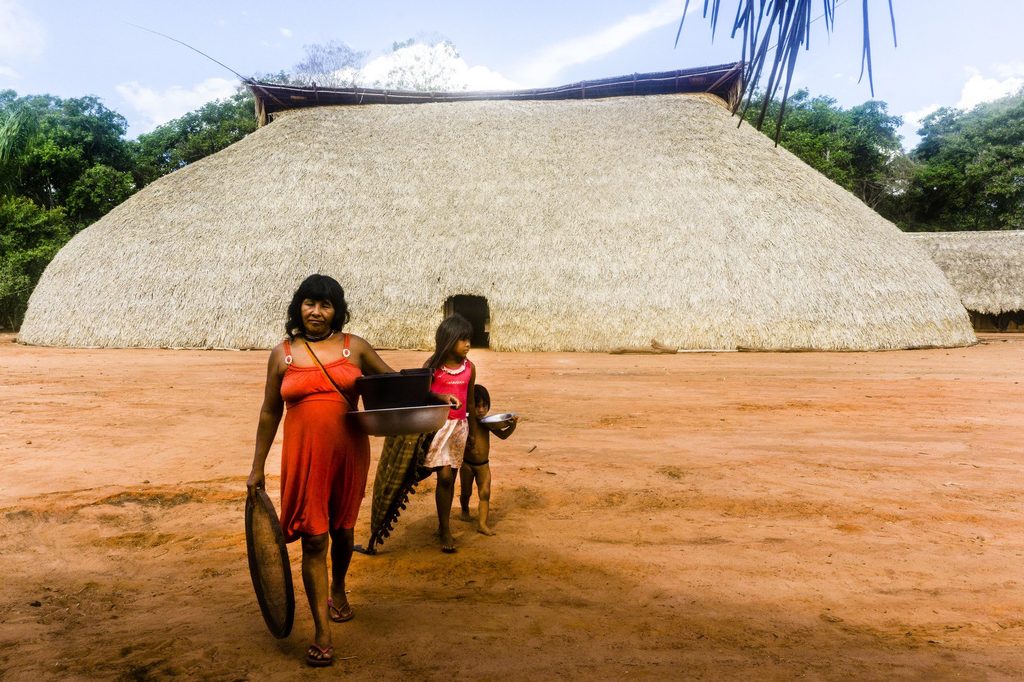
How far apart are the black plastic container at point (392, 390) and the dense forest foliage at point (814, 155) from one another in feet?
72.6

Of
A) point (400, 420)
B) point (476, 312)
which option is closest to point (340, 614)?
point (400, 420)

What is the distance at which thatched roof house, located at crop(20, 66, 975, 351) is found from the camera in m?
11.6

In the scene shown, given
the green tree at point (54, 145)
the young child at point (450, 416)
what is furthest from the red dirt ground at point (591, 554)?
the green tree at point (54, 145)

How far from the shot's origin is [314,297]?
6.98ft

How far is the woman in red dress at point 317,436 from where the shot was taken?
2.04 m

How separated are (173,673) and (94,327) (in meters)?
12.7

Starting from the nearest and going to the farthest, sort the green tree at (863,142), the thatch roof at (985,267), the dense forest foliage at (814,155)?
the thatch roof at (985,267) → the dense forest foliage at (814,155) → the green tree at (863,142)

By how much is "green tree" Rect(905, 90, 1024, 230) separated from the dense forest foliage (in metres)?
0.04

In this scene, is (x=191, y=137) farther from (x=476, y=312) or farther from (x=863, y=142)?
(x=863, y=142)

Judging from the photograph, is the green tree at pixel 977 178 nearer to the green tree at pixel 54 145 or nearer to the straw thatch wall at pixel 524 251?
the straw thatch wall at pixel 524 251

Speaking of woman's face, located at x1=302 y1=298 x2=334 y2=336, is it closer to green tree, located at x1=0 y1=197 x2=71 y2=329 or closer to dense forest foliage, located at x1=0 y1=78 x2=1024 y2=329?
green tree, located at x1=0 y1=197 x2=71 y2=329

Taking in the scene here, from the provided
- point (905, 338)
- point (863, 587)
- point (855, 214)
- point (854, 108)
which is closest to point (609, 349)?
point (905, 338)

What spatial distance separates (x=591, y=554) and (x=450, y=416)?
2.91 ft

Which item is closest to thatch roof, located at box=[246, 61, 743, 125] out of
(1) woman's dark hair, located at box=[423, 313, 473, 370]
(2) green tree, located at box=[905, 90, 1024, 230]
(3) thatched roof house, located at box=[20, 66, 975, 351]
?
(3) thatched roof house, located at box=[20, 66, 975, 351]
